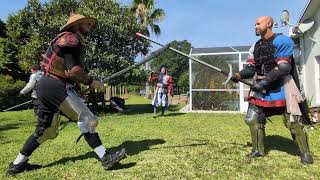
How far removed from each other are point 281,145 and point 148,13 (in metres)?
28.5

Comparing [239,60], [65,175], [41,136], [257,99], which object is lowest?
[65,175]

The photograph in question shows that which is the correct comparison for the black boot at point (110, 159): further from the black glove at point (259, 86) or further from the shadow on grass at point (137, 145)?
the black glove at point (259, 86)

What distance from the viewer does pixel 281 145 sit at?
7535 millimetres

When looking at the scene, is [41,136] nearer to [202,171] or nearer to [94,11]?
[202,171]

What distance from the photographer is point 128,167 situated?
19.6 feet

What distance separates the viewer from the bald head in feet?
20.0

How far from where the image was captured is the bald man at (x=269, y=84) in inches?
232

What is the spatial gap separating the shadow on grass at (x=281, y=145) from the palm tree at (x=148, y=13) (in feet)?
85.0

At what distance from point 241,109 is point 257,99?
1155cm

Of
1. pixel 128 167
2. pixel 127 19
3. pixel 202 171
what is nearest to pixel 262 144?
pixel 202 171

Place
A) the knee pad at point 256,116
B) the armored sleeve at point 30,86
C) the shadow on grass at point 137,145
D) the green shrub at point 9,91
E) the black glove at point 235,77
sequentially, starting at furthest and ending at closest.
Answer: the green shrub at point 9,91 → the armored sleeve at point 30,86 → the shadow on grass at point 137,145 → the knee pad at point 256,116 → the black glove at point 235,77

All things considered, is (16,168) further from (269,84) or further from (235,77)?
(269,84)

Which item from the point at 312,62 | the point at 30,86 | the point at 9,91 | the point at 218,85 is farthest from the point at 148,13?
the point at 30,86

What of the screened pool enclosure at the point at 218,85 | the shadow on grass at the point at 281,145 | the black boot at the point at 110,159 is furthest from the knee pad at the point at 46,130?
the screened pool enclosure at the point at 218,85
